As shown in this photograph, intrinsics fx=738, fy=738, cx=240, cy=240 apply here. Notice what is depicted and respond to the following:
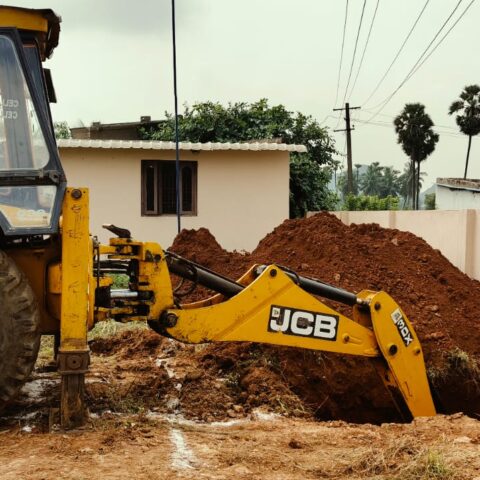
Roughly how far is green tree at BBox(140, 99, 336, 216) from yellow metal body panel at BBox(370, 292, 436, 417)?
1363 centimetres

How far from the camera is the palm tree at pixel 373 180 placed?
107 m

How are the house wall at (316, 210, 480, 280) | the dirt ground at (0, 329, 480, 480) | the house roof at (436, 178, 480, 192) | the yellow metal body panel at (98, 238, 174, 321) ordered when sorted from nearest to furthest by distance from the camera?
the dirt ground at (0, 329, 480, 480), the yellow metal body panel at (98, 238, 174, 321), the house wall at (316, 210, 480, 280), the house roof at (436, 178, 480, 192)

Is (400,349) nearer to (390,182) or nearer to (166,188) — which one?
(166,188)

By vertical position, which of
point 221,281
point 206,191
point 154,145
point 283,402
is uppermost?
point 154,145

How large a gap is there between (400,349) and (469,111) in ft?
167

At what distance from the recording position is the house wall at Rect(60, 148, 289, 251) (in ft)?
52.0

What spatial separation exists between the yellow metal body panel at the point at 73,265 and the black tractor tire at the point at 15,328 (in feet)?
0.66

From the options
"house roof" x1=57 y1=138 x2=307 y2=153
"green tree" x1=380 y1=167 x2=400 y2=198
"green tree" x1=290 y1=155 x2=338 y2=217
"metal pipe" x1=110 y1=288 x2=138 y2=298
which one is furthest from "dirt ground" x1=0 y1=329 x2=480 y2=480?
"green tree" x1=380 y1=167 x2=400 y2=198

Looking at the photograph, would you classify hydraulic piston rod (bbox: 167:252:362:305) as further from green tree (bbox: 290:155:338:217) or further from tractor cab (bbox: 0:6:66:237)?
green tree (bbox: 290:155:338:217)

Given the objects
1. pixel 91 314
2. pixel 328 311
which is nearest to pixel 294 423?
pixel 328 311

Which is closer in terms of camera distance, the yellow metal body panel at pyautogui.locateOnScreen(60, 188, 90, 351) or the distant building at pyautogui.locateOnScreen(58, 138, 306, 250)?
the yellow metal body panel at pyautogui.locateOnScreen(60, 188, 90, 351)

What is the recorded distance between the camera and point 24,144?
15.9 ft

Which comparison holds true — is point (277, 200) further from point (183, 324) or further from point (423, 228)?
point (183, 324)

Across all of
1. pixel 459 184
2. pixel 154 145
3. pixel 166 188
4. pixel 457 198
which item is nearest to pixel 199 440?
pixel 154 145
